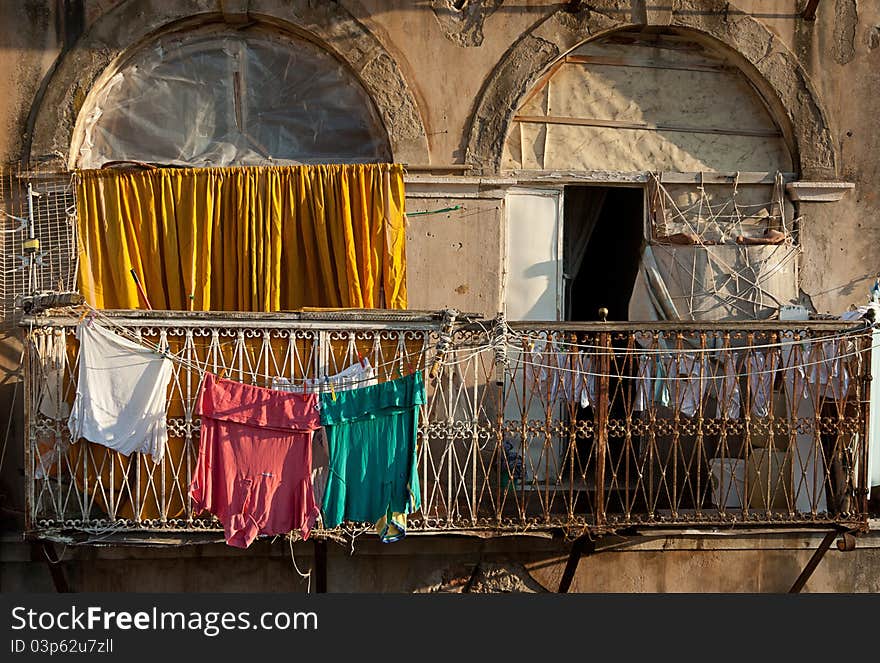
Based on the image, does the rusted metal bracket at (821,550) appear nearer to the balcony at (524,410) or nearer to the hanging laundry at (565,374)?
the balcony at (524,410)

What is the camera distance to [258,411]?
954 centimetres

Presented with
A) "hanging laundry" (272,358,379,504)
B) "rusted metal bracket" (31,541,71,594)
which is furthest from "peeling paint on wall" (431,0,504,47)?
"rusted metal bracket" (31,541,71,594)

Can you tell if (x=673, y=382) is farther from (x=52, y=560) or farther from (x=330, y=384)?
(x=52, y=560)

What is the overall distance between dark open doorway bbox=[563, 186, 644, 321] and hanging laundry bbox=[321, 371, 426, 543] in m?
2.78

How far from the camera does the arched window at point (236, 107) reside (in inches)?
440

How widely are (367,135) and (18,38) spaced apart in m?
3.18

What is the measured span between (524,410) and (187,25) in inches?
184

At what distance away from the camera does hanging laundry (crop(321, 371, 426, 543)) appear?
31.3 feet

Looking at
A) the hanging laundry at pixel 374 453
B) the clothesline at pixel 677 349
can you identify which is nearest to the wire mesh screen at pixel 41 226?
the hanging laundry at pixel 374 453

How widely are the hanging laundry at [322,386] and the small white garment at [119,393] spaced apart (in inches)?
36.6

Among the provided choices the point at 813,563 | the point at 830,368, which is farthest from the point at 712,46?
the point at 813,563

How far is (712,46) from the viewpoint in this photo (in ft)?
37.5

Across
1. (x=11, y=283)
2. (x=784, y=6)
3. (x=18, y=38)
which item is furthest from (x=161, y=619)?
(x=784, y=6)

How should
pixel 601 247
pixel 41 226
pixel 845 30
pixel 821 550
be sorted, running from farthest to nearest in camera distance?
pixel 601 247 < pixel 845 30 < pixel 41 226 < pixel 821 550
